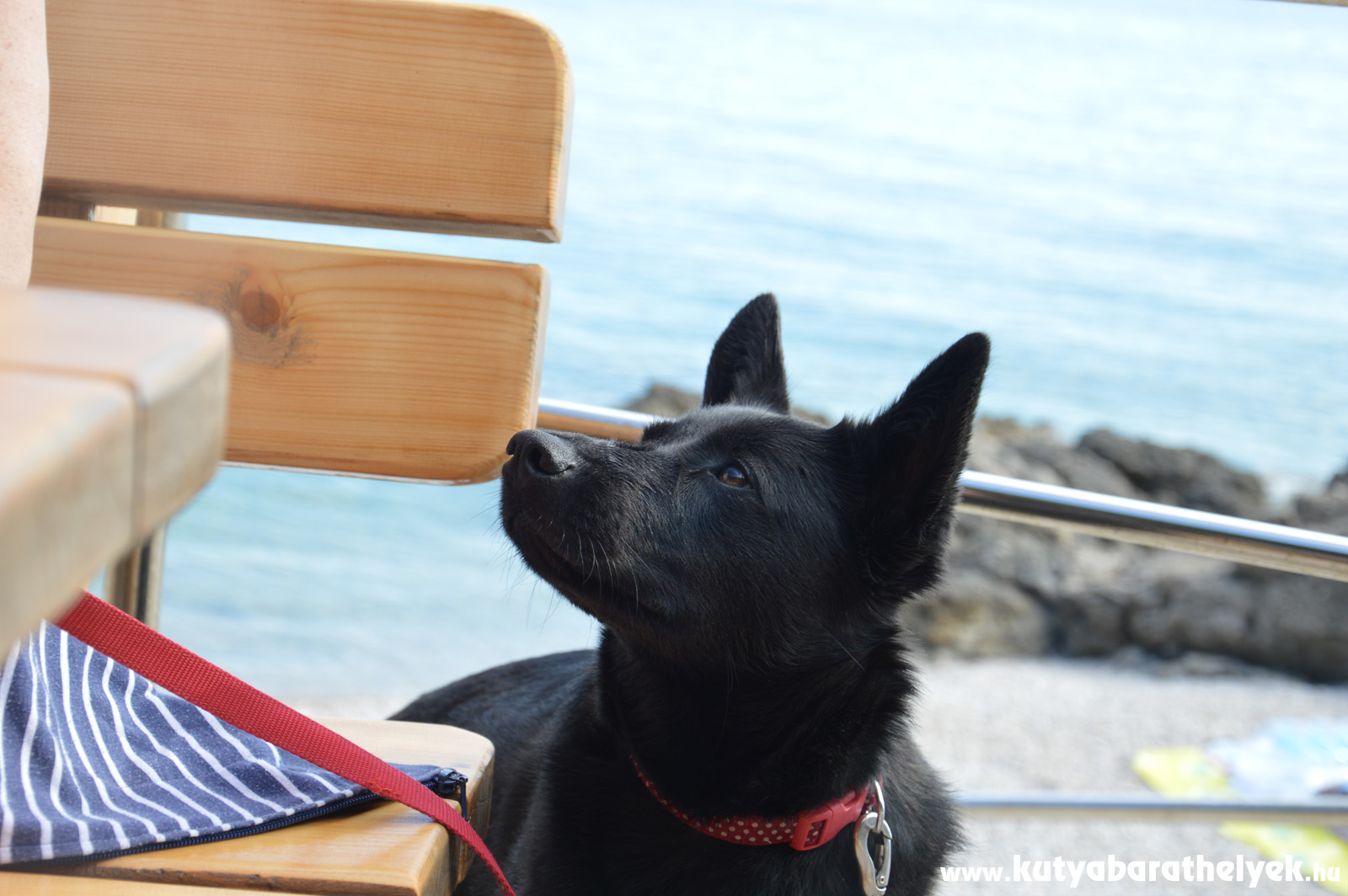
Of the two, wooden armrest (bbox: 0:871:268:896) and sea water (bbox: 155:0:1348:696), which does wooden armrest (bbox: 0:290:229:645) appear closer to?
wooden armrest (bbox: 0:871:268:896)

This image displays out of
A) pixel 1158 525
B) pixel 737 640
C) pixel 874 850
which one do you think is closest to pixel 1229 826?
pixel 1158 525

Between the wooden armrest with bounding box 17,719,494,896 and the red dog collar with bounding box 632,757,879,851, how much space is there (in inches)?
18.9

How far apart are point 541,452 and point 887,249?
14.7 m

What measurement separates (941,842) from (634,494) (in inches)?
24.3

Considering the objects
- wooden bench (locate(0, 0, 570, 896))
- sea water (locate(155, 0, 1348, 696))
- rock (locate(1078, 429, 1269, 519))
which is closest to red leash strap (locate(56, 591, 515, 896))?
wooden bench (locate(0, 0, 570, 896))

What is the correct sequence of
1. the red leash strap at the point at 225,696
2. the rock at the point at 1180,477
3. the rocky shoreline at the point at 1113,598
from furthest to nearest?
the rock at the point at 1180,477 < the rocky shoreline at the point at 1113,598 < the red leash strap at the point at 225,696

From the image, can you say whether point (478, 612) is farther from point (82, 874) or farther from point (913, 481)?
point (82, 874)

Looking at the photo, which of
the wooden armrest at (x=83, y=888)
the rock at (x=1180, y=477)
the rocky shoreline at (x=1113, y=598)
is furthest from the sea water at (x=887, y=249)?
the wooden armrest at (x=83, y=888)

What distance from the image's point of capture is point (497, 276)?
43.2 inches

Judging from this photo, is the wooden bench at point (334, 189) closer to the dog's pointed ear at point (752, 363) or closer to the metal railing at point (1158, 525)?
the dog's pointed ear at point (752, 363)

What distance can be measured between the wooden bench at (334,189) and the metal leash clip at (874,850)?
1.99 ft

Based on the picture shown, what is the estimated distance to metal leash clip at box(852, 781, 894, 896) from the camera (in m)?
1.14

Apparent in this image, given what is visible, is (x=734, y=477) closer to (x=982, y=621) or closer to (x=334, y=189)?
(x=334, y=189)

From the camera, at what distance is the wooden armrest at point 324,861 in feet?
2.14
